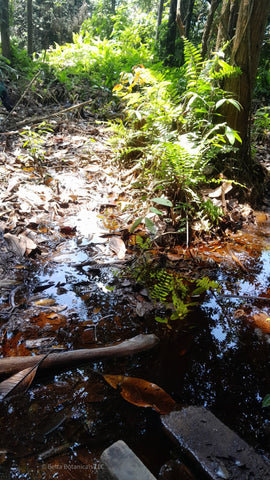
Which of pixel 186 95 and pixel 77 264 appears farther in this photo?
pixel 186 95

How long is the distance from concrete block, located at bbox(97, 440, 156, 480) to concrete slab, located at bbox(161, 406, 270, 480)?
27cm

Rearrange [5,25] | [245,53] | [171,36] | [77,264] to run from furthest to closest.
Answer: [171,36] → [5,25] → [245,53] → [77,264]

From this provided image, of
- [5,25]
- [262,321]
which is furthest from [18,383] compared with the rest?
[5,25]

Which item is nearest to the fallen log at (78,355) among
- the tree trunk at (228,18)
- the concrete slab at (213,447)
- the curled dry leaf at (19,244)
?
the concrete slab at (213,447)

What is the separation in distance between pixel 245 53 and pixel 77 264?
9.80ft

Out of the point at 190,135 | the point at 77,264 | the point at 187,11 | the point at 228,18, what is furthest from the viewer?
the point at 187,11

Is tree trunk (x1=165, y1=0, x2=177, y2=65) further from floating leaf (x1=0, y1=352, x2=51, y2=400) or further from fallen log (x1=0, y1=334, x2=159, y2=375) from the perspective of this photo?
floating leaf (x1=0, y1=352, x2=51, y2=400)

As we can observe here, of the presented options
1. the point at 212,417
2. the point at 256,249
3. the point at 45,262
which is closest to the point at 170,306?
the point at 212,417

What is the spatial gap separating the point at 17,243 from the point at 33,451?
1655mm

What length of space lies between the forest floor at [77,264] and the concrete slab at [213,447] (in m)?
0.18

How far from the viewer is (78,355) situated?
4.88ft

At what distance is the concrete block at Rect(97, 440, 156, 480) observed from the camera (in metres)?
0.89

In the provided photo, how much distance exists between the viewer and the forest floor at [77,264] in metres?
1.31

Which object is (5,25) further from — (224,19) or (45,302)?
(45,302)
